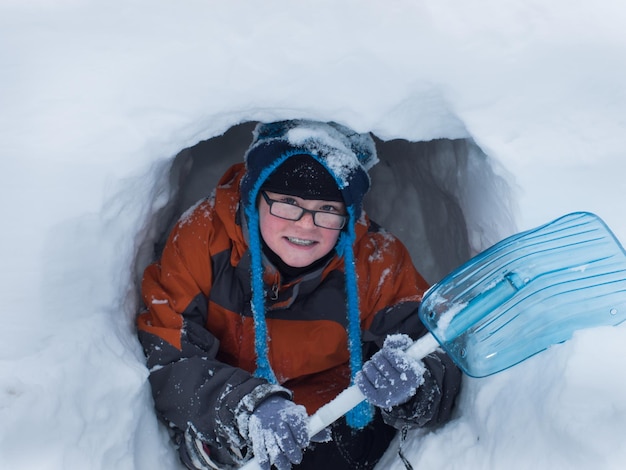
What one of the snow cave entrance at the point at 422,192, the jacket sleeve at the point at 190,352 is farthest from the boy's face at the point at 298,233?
the snow cave entrance at the point at 422,192

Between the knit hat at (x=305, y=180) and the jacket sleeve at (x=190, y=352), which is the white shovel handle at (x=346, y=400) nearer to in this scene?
the jacket sleeve at (x=190, y=352)

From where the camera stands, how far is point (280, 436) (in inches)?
64.7

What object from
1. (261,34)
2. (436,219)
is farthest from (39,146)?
(436,219)

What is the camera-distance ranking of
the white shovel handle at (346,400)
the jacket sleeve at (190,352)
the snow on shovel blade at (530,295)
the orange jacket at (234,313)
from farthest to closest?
the orange jacket at (234,313), the jacket sleeve at (190,352), the white shovel handle at (346,400), the snow on shovel blade at (530,295)

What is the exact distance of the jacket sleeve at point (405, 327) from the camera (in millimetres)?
1864

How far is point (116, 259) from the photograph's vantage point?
1.82m

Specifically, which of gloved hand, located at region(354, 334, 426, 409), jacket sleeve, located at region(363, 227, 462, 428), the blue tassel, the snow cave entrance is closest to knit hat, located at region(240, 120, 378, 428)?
the blue tassel

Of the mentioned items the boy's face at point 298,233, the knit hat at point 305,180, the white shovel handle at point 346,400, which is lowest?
the white shovel handle at point 346,400

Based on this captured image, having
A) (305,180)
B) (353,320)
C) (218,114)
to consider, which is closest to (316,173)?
(305,180)

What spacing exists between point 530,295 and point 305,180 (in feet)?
2.38

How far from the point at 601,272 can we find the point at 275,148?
3.06 feet

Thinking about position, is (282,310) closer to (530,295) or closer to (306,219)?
(306,219)

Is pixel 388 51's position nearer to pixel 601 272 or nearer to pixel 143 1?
pixel 143 1

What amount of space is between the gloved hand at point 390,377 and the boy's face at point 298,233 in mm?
490
